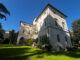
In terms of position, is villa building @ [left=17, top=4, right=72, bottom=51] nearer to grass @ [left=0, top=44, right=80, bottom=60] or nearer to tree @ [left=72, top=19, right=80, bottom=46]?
grass @ [left=0, top=44, right=80, bottom=60]

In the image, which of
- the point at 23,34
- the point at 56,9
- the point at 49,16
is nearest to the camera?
the point at 49,16

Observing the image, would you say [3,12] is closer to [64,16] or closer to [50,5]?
[50,5]

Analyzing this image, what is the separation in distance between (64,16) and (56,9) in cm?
461

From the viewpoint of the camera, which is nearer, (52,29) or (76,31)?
(52,29)

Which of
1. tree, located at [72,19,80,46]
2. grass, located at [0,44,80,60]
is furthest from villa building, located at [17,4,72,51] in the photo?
tree, located at [72,19,80,46]

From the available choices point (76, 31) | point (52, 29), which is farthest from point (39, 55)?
point (76, 31)

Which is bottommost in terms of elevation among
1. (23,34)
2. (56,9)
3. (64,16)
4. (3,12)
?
(23,34)

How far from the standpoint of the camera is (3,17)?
13.3 metres

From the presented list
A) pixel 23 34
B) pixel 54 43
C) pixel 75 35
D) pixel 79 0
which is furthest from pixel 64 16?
pixel 23 34

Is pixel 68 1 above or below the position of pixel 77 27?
above

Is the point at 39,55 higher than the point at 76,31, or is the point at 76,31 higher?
the point at 76,31

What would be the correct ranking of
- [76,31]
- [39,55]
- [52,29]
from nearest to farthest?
1. [39,55]
2. [52,29]
3. [76,31]

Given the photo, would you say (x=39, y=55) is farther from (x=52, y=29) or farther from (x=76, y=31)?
(x=76, y=31)

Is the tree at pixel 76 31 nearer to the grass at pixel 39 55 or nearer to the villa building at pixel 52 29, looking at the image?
the villa building at pixel 52 29
